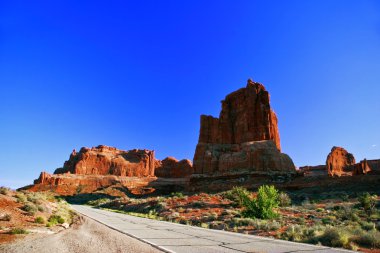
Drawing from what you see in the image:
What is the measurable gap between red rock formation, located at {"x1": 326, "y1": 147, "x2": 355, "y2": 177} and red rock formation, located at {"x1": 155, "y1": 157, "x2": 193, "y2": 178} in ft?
221

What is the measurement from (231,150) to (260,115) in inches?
499

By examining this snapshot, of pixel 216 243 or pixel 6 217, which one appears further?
pixel 6 217

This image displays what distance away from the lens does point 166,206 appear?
32.2 meters

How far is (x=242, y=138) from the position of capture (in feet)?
266

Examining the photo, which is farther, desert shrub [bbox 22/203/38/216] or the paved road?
desert shrub [bbox 22/203/38/216]

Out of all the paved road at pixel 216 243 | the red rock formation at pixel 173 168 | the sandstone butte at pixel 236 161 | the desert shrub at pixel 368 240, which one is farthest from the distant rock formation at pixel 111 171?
the desert shrub at pixel 368 240

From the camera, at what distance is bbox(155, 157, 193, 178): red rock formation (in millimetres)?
152500

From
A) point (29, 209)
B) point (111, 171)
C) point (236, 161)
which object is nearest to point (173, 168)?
point (111, 171)

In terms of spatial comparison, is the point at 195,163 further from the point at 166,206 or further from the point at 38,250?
the point at 38,250

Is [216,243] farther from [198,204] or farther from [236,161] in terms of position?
[236,161]

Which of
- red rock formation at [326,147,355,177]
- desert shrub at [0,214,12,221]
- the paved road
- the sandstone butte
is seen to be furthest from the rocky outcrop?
desert shrub at [0,214,12,221]

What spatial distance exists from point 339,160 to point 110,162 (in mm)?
105205

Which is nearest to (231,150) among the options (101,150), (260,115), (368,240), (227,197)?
(260,115)

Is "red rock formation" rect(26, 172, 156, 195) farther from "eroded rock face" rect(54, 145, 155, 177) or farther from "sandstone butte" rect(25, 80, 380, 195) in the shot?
"eroded rock face" rect(54, 145, 155, 177)
